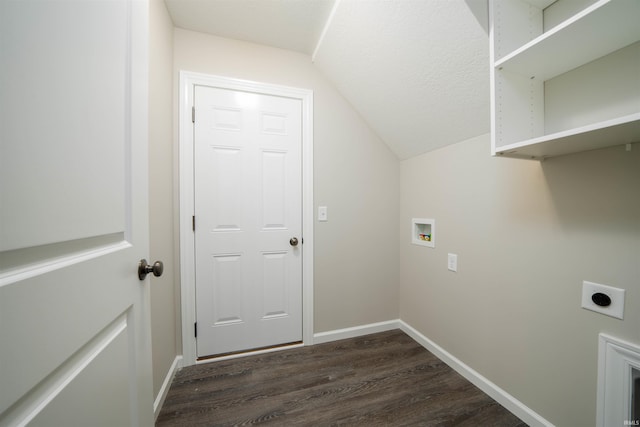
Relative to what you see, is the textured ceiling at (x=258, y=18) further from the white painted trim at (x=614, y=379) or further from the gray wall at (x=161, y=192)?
the white painted trim at (x=614, y=379)

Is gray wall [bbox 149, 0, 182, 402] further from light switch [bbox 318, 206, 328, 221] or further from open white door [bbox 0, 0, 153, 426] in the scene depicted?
light switch [bbox 318, 206, 328, 221]

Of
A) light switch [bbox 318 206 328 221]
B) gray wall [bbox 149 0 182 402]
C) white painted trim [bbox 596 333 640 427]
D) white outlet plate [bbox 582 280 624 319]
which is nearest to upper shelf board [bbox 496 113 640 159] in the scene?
white outlet plate [bbox 582 280 624 319]

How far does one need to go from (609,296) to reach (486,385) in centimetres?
90

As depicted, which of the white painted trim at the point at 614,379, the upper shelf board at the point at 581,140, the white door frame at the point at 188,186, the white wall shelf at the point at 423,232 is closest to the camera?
the upper shelf board at the point at 581,140

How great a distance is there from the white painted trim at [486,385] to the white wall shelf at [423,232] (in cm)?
81

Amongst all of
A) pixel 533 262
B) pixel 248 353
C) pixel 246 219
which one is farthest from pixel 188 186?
Answer: pixel 533 262

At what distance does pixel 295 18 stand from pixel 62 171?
1757 millimetres

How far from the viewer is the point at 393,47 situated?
144 centimetres

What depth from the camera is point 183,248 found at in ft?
5.53

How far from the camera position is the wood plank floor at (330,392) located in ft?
4.25

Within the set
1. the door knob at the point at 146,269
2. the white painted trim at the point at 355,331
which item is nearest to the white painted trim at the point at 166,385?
the door knob at the point at 146,269

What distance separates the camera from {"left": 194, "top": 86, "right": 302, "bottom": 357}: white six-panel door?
5.74ft

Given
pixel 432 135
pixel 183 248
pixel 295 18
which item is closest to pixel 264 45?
pixel 295 18

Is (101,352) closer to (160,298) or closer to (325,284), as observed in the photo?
(160,298)
